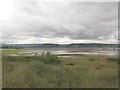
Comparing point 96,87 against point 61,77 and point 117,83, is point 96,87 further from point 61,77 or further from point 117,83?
point 61,77

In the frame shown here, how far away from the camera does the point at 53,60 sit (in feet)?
49.8

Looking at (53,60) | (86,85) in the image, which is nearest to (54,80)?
(86,85)

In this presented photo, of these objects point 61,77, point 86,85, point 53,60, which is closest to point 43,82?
point 61,77

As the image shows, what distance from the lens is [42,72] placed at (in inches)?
327

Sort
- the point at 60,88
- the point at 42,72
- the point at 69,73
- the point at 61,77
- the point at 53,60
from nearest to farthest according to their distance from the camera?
the point at 60,88 → the point at 61,77 → the point at 69,73 → the point at 42,72 → the point at 53,60

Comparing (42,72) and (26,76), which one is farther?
(42,72)

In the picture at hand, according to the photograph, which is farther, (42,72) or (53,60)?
(53,60)

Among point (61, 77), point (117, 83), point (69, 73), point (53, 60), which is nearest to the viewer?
point (117, 83)

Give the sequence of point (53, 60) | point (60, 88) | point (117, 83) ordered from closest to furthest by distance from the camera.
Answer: point (60, 88) → point (117, 83) → point (53, 60)

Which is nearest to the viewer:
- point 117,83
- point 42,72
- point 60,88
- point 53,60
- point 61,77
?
point 60,88

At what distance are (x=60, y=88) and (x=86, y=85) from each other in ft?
2.81

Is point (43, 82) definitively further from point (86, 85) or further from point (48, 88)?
point (86, 85)

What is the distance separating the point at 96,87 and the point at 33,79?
7.51 ft

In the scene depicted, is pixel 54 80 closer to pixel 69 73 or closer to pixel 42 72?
pixel 69 73
